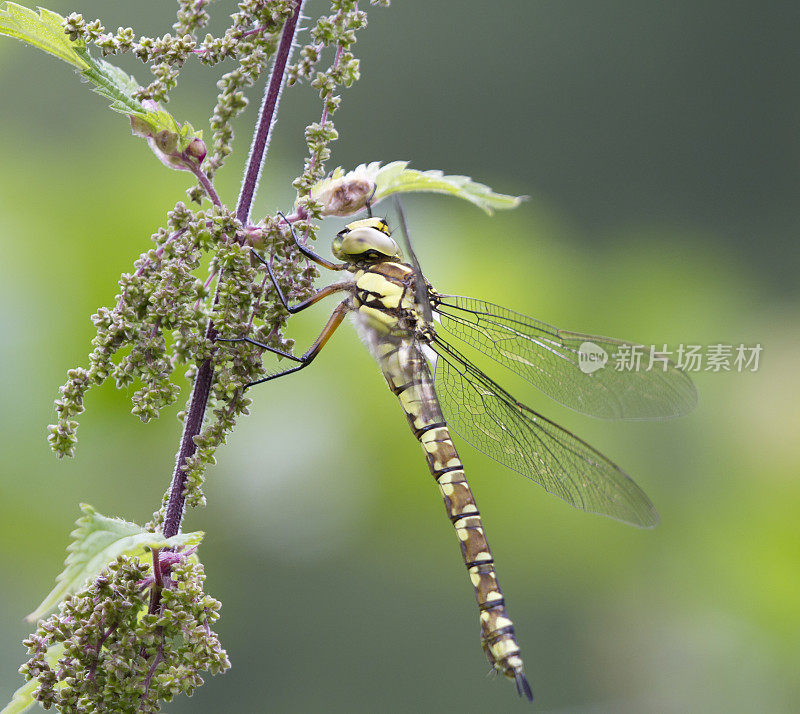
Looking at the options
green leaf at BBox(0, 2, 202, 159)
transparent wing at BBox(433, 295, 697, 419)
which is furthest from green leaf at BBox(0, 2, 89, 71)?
transparent wing at BBox(433, 295, 697, 419)

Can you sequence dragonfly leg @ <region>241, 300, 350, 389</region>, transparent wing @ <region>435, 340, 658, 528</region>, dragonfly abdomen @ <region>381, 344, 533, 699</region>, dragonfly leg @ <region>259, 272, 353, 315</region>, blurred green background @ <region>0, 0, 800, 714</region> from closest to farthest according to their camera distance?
dragonfly leg @ <region>259, 272, 353, 315</region>
dragonfly leg @ <region>241, 300, 350, 389</region>
dragonfly abdomen @ <region>381, 344, 533, 699</region>
transparent wing @ <region>435, 340, 658, 528</region>
blurred green background @ <region>0, 0, 800, 714</region>

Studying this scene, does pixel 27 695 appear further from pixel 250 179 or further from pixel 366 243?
pixel 366 243

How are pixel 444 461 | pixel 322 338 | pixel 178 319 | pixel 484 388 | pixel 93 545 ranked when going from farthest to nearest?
pixel 484 388, pixel 444 461, pixel 322 338, pixel 178 319, pixel 93 545

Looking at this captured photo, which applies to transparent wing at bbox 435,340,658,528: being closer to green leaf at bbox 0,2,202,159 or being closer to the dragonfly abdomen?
the dragonfly abdomen

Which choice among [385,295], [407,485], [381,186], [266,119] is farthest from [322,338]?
[407,485]
